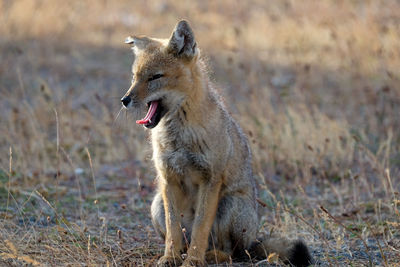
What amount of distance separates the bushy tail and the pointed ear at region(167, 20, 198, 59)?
194 centimetres

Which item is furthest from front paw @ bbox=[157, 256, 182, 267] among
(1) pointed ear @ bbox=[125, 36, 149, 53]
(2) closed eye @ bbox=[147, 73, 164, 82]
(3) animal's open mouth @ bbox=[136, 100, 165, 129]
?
(1) pointed ear @ bbox=[125, 36, 149, 53]

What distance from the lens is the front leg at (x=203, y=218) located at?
527 cm

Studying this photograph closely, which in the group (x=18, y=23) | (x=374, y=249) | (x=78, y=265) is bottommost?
(x=374, y=249)

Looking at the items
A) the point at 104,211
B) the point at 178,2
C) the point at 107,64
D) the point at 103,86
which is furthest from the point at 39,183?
the point at 178,2

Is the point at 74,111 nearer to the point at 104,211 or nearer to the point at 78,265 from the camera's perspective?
the point at 104,211

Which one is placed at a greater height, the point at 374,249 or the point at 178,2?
the point at 178,2

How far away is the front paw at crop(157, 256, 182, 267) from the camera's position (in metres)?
5.34

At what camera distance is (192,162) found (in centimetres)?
535

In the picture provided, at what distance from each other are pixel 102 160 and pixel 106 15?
10.8m

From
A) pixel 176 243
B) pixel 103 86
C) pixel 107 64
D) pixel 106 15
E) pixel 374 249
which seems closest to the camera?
pixel 176 243

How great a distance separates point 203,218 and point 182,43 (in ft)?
5.42

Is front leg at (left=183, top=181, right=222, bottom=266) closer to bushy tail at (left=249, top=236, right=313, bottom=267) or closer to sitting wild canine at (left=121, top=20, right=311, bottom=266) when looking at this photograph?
sitting wild canine at (left=121, top=20, right=311, bottom=266)

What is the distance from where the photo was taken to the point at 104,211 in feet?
25.5

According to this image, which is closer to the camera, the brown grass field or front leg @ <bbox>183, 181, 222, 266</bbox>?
front leg @ <bbox>183, 181, 222, 266</bbox>
